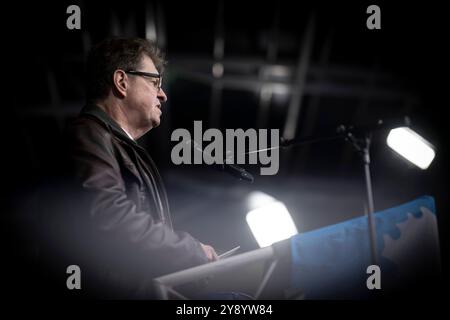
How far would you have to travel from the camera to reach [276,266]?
4.36ft

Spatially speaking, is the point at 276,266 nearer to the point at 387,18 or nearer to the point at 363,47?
the point at 387,18

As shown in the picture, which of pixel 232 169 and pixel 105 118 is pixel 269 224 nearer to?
pixel 232 169

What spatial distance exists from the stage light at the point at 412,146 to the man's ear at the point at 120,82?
1392 millimetres

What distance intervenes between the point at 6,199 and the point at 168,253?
15.1ft

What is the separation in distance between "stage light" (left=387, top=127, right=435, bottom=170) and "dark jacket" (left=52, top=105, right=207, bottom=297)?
4.41 feet

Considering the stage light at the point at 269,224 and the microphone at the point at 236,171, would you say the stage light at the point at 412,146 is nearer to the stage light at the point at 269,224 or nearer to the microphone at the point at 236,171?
the stage light at the point at 269,224

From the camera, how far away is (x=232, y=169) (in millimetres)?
1632

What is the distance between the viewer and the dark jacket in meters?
1.13

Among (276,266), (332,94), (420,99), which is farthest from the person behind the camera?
(332,94)

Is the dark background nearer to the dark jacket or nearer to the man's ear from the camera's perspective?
the man's ear

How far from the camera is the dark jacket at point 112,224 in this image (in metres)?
1.13

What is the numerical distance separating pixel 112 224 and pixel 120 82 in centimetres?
67

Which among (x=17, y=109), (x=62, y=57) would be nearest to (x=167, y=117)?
(x=62, y=57)

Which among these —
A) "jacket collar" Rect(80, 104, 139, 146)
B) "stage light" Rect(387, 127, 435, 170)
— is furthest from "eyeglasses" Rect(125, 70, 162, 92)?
"stage light" Rect(387, 127, 435, 170)
